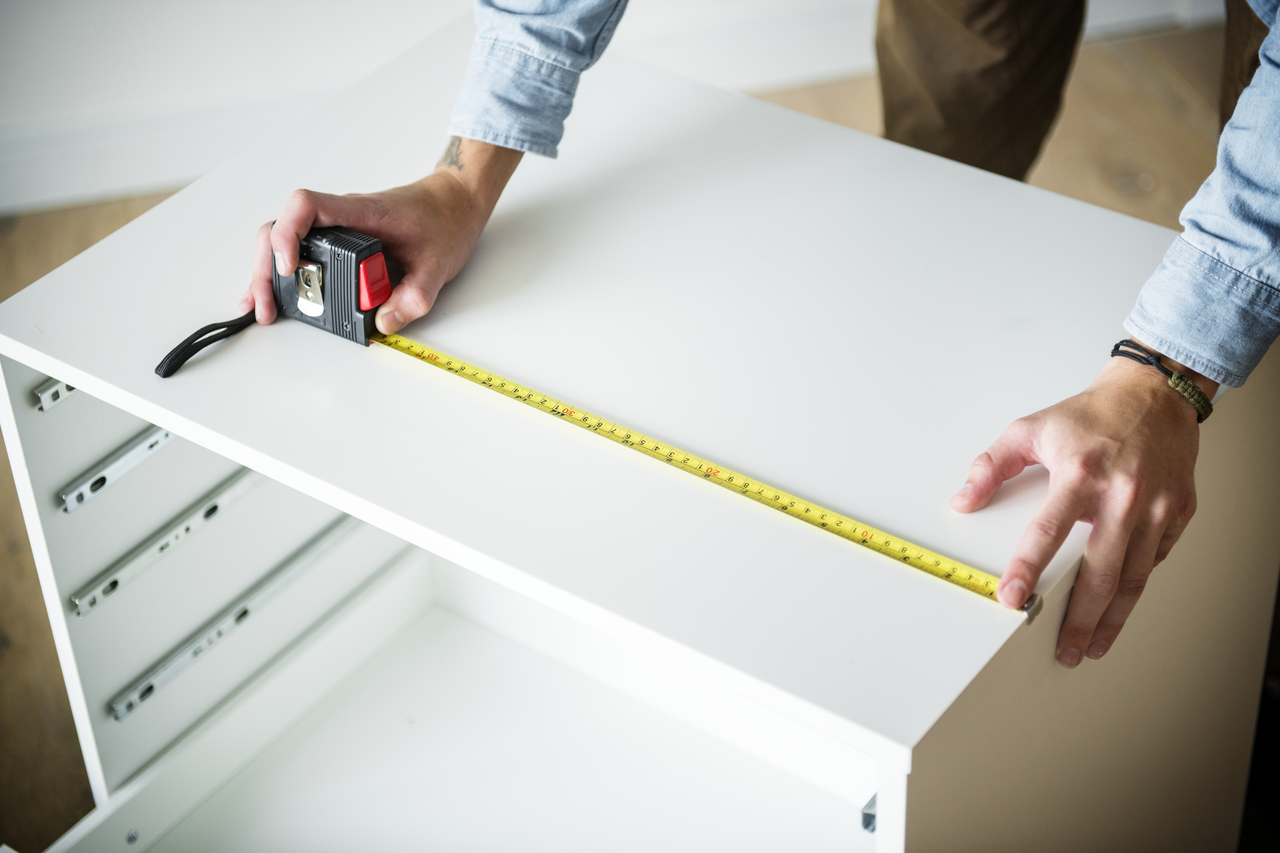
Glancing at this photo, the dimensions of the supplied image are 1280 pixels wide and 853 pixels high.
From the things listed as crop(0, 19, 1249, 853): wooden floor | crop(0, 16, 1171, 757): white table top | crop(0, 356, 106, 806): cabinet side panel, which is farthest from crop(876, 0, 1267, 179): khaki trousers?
crop(0, 356, 106, 806): cabinet side panel

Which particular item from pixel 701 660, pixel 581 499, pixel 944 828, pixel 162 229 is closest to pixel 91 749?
pixel 162 229

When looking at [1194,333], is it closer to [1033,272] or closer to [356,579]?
[1033,272]

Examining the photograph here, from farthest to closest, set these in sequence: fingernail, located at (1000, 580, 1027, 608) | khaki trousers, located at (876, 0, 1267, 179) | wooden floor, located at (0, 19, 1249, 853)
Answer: khaki trousers, located at (876, 0, 1267, 179) → wooden floor, located at (0, 19, 1249, 853) → fingernail, located at (1000, 580, 1027, 608)

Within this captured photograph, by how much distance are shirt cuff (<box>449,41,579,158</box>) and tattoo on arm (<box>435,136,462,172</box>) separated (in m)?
0.02

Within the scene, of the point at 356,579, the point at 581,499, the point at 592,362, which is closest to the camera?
the point at 581,499

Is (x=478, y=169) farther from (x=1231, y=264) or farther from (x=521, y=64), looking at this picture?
(x=1231, y=264)

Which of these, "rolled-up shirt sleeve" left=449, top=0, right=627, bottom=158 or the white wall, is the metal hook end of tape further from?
the white wall

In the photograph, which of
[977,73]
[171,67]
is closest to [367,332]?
[977,73]

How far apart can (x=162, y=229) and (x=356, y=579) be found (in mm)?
598

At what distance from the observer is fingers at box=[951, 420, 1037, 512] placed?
0.92m

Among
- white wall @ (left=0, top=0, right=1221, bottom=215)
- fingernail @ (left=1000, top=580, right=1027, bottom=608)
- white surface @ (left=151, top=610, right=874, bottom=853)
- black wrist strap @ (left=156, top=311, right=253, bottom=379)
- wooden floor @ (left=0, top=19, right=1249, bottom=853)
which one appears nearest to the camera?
fingernail @ (left=1000, top=580, right=1027, bottom=608)

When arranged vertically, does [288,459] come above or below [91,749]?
above

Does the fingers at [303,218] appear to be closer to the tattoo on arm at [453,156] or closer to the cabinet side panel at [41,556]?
the tattoo on arm at [453,156]

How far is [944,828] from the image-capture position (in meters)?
0.86
